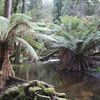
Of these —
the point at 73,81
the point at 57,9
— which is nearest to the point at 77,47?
the point at 73,81

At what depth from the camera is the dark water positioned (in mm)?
7705

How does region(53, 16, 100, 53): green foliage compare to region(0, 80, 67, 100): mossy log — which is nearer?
region(0, 80, 67, 100): mossy log

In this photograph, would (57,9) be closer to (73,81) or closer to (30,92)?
(73,81)

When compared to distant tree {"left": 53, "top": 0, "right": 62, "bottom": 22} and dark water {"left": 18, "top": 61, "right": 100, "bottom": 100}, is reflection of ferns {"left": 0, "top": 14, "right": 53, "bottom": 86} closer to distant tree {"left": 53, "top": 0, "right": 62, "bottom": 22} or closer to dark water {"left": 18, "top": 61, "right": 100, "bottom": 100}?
dark water {"left": 18, "top": 61, "right": 100, "bottom": 100}

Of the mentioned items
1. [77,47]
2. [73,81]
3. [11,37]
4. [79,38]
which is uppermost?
[11,37]

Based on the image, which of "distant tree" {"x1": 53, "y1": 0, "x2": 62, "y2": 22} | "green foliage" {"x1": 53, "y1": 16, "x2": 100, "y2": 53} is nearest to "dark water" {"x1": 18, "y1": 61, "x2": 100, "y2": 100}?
"green foliage" {"x1": 53, "y1": 16, "x2": 100, "y2": 53}

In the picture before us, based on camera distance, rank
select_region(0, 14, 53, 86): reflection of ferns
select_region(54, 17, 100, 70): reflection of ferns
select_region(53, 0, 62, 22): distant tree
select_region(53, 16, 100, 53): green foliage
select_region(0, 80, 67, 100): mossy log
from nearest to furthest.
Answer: select_region(0, 80, 67, 100): mossy log → select_region(0, 14, 53, 86): reflection of ferns → select_region(53, 16, 100, 53): green foliage → select_region(54, 17, 100, 70): reflection of ferns → select_region(53, 0, 62, 22): distant tree

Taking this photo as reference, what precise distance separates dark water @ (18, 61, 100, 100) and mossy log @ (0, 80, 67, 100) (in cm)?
137

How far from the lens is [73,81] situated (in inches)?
392

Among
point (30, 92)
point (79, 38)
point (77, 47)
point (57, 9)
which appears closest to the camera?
point (30, 92)

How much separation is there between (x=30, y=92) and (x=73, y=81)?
14.1 feet

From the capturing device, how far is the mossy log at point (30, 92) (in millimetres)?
5834

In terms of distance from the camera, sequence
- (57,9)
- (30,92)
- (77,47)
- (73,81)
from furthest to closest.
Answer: (57,9) < (77,47) < (73,81) < (30,92)

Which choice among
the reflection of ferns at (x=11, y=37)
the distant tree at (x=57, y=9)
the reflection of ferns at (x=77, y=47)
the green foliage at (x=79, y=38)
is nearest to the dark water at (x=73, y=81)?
the reflection of ferns at (x=77, y=47)
